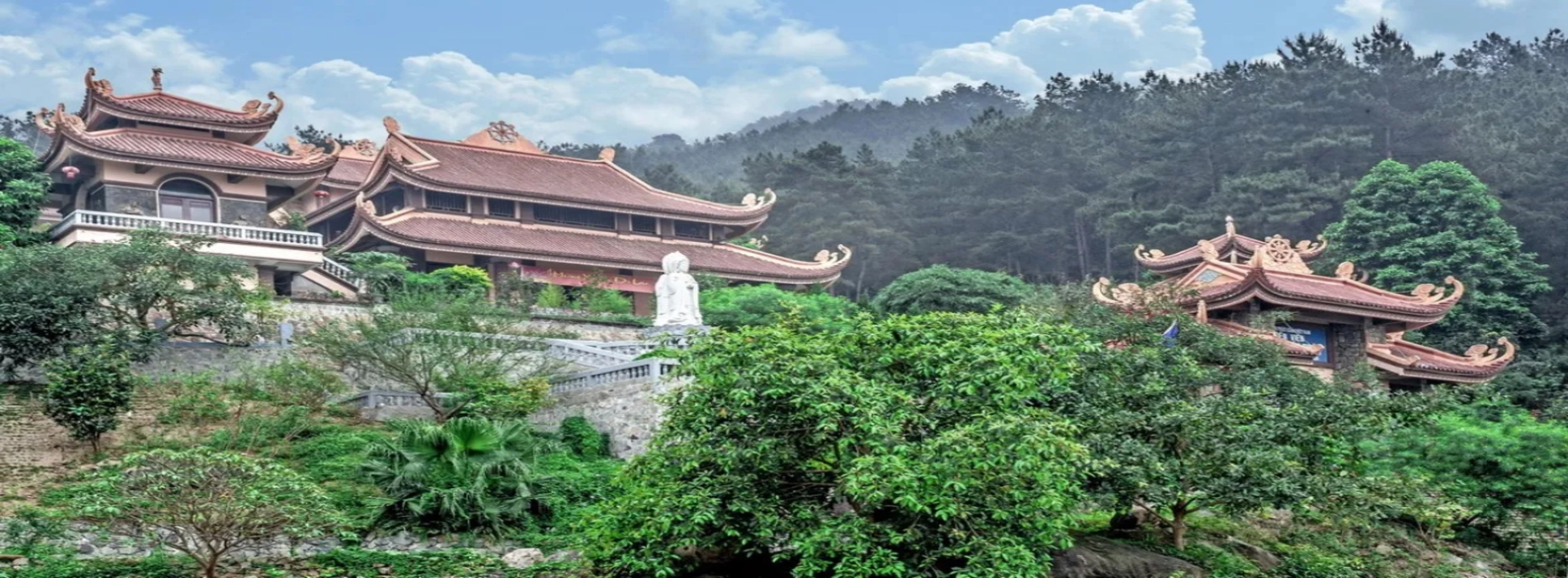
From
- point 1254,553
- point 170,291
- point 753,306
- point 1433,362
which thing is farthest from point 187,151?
point 1433,362

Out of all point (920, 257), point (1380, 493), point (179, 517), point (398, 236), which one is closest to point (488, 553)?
point (179, 517)

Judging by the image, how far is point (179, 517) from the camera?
16688 mm

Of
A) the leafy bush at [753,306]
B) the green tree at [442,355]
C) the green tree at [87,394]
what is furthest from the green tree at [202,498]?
the leafy bush at [753,306]

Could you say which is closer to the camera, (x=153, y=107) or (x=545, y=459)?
(x=545, y=459)

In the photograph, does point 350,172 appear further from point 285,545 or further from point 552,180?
point 285,545

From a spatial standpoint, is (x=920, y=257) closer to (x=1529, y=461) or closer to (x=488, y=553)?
(x=1529, y=461)

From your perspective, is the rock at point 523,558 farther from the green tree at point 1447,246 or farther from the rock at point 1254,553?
the green tree at point 1447,246

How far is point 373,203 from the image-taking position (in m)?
42.8

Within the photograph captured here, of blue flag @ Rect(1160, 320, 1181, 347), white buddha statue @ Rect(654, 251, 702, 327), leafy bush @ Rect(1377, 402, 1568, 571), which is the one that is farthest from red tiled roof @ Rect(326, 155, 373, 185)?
leafy bush @ Rect(1377, 402, 1568, 571)

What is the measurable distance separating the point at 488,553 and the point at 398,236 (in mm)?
20125

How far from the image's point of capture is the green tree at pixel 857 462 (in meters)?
16.3

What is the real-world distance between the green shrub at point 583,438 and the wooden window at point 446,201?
703 inches

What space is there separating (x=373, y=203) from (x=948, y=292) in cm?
1564

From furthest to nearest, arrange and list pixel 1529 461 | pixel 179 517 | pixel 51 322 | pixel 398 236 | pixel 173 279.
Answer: pixel 398 236 → pixel 173 279 → pixel 51 322 → pixel 1529 461 → pixel 179 517
